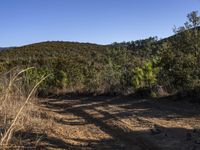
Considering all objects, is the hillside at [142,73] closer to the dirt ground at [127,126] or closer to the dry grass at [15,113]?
the dirt ground at [127,126]

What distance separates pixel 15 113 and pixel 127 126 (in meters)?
3.67

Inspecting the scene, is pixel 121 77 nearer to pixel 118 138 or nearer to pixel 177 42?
pixel 177 42

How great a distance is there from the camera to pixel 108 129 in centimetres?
1022

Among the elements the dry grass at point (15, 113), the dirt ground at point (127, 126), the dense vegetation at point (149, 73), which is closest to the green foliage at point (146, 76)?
the dense vegetation at point (149, 73)

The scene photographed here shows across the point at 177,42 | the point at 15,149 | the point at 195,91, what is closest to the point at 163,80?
the point at 177,42

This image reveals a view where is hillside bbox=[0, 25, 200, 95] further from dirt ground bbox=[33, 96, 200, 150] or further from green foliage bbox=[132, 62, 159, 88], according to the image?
dirt ground bbox=[33, 96, 200, 150]

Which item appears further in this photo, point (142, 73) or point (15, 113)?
point (142, 73)

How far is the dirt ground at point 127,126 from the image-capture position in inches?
335

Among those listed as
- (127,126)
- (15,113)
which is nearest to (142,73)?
(127,126)

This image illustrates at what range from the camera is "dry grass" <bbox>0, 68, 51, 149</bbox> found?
7266mm

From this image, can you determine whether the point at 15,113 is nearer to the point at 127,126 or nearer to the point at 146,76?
the point at 127,126

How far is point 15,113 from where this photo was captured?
24.0ft

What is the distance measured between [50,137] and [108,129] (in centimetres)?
161

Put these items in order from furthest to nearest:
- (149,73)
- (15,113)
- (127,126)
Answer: (149,73)
(127,126)
(15,113)
